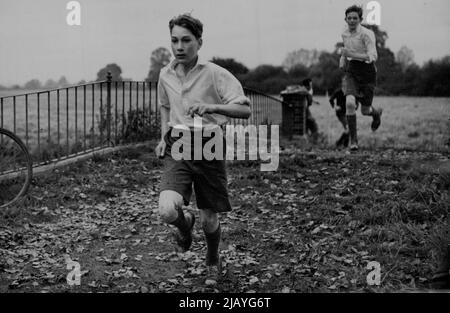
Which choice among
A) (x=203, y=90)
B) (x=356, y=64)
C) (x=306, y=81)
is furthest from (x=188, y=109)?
(x=306, y=81)

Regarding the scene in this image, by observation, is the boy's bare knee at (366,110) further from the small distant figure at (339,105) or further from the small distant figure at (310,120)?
the small distant figure at (310,120)

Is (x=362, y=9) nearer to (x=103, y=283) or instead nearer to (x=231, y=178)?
(x=231, y=178)

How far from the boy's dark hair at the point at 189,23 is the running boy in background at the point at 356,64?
5.23 meters

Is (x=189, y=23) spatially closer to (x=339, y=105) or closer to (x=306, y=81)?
(x=339, y=105)

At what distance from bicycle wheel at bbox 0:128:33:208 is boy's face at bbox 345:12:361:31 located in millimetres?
4866

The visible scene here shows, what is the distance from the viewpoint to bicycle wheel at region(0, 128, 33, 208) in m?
6.52

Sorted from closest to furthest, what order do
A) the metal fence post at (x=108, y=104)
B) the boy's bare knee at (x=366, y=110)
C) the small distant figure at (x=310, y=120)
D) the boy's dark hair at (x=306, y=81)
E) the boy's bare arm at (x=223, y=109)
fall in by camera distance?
the boy's bare arm at (x=223, y=109)
the metal fence post at (x=108, y=104)
the boy's bare knee at (x=366, y=110)
the small distant figure at (x=310, y=120)
the boy's dark hair at (x=306, y=81)

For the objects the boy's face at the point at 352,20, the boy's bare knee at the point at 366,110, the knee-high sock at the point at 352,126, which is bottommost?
the knee-high sock at the point at 352,126

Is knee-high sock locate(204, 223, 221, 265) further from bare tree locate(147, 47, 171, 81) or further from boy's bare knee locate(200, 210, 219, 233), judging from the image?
bare tree locate(147, 47, 171, 81)

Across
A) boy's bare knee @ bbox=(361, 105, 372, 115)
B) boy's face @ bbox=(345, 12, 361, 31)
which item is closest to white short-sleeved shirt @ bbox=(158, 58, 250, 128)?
boy's face @ bbox=(345, 12, 361, 31)

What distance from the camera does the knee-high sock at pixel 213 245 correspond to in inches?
176

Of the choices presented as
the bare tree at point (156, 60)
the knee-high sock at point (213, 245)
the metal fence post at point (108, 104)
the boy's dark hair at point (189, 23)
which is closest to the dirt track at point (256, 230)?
the knee-high sock at point (213, 245)

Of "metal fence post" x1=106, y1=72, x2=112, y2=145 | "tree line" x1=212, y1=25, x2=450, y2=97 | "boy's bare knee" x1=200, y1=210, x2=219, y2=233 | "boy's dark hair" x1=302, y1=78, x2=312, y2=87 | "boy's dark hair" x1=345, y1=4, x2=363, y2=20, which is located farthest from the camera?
"boy's dark hair" x1=302, y1=78, x2=312, y2=87
